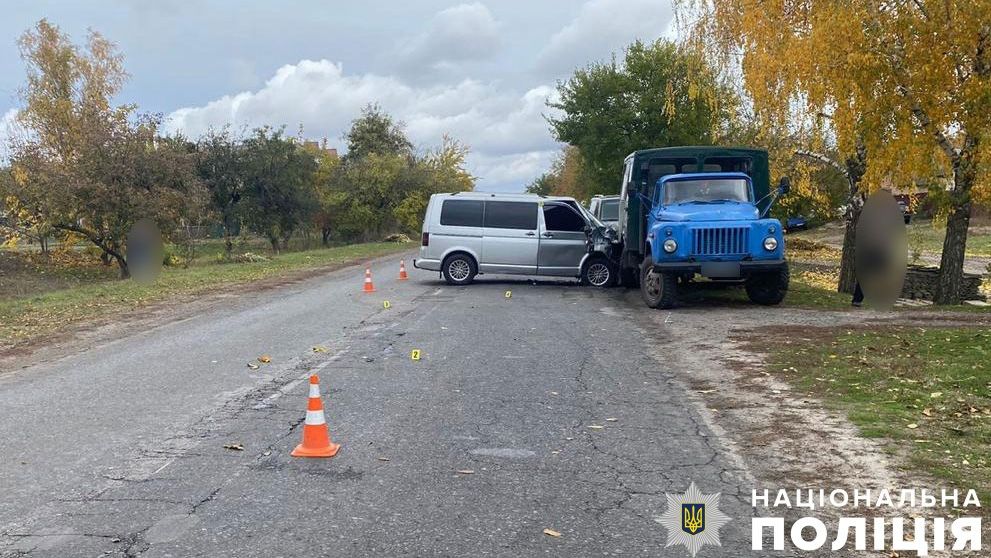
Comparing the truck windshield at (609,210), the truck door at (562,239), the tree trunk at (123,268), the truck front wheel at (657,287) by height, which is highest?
the truck windshield at (609,210)

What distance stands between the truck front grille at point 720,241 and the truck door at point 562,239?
525 centimetres

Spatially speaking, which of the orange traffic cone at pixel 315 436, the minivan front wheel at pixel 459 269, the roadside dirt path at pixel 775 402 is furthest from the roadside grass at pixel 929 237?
the orange traffic cone at pixel 315 436

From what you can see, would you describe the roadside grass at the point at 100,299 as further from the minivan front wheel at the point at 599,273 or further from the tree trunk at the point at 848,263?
the tree trunk at the point at 848,263

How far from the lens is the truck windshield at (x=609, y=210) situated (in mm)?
23375

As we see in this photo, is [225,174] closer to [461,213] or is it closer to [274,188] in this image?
[274,188]

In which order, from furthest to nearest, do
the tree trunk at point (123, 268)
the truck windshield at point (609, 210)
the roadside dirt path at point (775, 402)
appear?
the tree trunk at point (123, 268)
the truck windshield at point (609, 210)
the roadside dirt path at point (775, 402)

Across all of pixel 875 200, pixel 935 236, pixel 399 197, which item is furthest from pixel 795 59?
pixel 399 197

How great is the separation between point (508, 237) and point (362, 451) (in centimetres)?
1355

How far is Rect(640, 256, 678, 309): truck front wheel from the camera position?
14344mm

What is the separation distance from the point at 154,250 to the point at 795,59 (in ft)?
71.1

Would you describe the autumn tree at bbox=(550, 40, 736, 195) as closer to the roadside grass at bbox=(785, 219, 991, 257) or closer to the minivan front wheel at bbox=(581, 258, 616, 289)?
the roadside grass at bbox=(785, 219, 991, 257)

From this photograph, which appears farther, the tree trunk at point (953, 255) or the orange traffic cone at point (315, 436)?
the tree trunk at point (953, 255)

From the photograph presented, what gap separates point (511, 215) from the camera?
62.6 ft

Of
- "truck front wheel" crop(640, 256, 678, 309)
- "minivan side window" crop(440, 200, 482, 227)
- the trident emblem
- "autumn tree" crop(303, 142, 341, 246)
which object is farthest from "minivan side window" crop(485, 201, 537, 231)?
"autumn tree" crop(303, 142, 341, 246)
